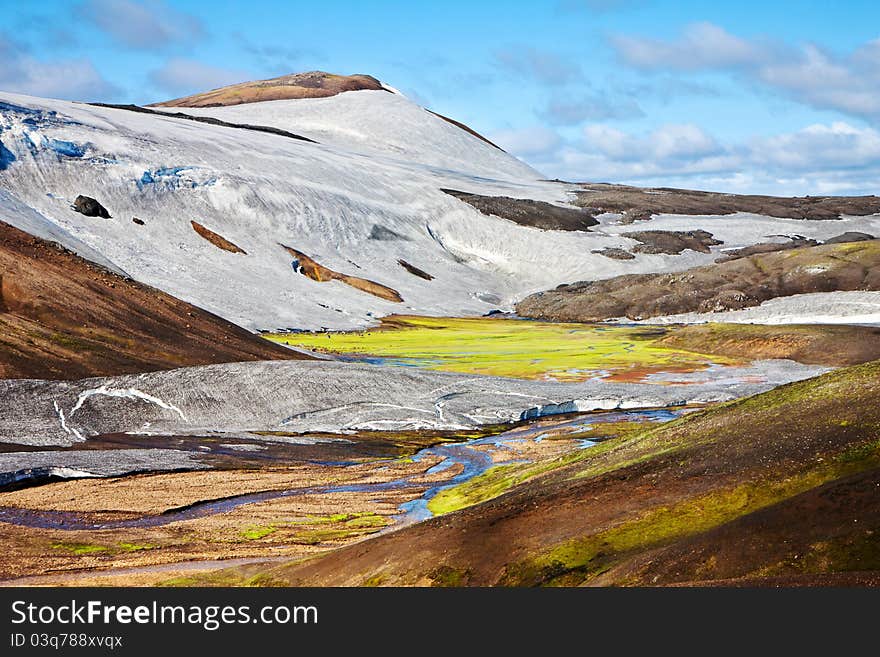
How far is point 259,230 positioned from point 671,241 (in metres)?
77.7

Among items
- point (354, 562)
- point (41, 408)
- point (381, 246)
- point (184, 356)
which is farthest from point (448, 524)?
point (381, 246)

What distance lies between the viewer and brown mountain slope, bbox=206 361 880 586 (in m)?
21.6

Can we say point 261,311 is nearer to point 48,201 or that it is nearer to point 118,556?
point 48,201

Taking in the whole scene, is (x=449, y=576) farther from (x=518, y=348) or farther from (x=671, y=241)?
(x=671, y=241)

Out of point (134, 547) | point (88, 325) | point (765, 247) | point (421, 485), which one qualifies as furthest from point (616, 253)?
point (134, 547)

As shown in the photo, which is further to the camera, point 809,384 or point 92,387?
point 92,387

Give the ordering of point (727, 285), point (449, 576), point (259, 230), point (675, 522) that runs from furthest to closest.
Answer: point (259, 230), point (727, 285), point (675, 522), point (449, 576)

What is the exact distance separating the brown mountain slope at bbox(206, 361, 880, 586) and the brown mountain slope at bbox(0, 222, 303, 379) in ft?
129

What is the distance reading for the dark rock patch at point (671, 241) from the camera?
18650cm

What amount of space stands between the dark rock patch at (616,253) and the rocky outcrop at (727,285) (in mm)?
28689

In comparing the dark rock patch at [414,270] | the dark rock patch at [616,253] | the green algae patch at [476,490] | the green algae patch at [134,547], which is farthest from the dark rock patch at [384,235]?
the green algae patch at [134,547]

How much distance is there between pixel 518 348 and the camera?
338 ft

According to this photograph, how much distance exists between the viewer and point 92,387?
60875mm

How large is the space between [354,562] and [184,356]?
4699cm
